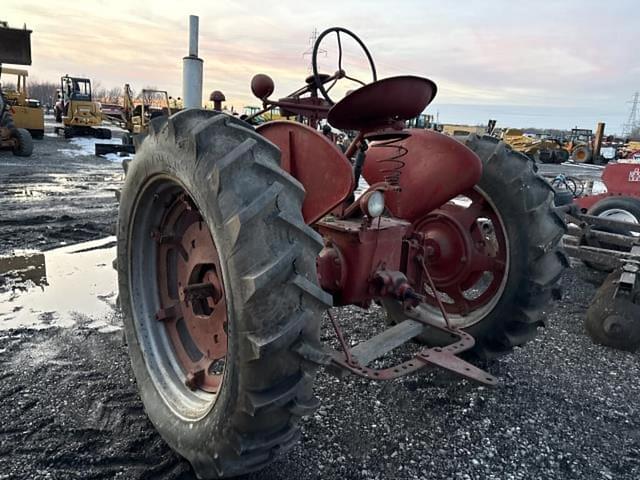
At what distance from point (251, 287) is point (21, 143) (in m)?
15.1

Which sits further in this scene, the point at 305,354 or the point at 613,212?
the point at 613,212

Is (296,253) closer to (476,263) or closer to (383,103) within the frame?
(383,103)

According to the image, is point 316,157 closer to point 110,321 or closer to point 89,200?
point 110,321

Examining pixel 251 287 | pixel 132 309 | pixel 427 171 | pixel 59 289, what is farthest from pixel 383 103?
pixel 59 289

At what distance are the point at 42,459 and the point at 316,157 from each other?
72.5 inches

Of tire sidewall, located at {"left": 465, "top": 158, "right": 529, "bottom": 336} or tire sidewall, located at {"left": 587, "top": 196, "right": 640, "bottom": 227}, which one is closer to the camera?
tire sidewall, located at {"left": 465, "top": 158, "right": 529, "bottom": 336}

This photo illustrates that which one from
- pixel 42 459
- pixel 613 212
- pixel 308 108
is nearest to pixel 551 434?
pixel 308 108

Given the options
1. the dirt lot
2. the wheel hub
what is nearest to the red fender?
the dirt lot

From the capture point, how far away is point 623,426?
2.83 meters

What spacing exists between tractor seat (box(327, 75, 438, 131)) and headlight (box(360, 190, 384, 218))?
0.31m

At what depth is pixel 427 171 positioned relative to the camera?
284 centimetres

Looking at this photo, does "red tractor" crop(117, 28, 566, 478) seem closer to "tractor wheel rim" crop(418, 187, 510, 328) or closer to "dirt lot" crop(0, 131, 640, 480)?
"tractor wheel rim" crop(418, 187, 510, 328)

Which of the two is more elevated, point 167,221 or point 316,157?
point 316,157

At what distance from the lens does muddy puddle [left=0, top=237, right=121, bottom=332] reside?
3.78 meters
